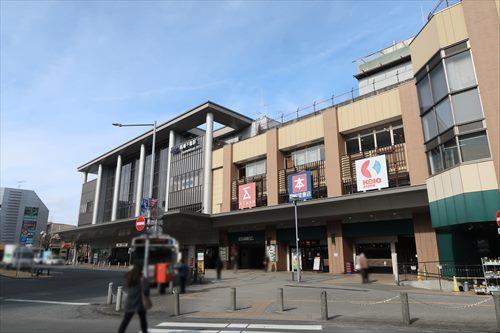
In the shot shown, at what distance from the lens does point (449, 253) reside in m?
43.8

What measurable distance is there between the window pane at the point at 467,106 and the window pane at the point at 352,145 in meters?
22.4

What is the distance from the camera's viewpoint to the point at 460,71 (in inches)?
1535

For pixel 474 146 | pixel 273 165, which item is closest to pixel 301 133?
pixel 273 165

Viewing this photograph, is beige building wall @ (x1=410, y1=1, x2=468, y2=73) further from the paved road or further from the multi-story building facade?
the paved road

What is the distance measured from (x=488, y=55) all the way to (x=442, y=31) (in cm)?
597

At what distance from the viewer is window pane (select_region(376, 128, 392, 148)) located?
56.8 metres

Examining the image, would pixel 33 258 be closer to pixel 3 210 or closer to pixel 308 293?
pixel 3 210

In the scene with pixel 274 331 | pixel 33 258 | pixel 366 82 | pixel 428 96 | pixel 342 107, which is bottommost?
pixel 274 331

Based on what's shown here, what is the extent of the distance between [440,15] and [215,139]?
60.6 metres

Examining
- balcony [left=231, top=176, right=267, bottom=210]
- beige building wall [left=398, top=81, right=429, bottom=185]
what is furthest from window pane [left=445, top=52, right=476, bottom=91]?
balcony [left=231, top=176, right=267, bottom=210]

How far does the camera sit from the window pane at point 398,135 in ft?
180

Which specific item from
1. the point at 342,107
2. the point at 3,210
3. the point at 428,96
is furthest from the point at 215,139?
the point at 3,210

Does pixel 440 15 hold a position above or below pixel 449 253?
above

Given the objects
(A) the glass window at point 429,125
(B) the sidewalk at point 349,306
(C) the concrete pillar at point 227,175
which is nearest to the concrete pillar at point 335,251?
(B) the sidewalk at point 349,306
